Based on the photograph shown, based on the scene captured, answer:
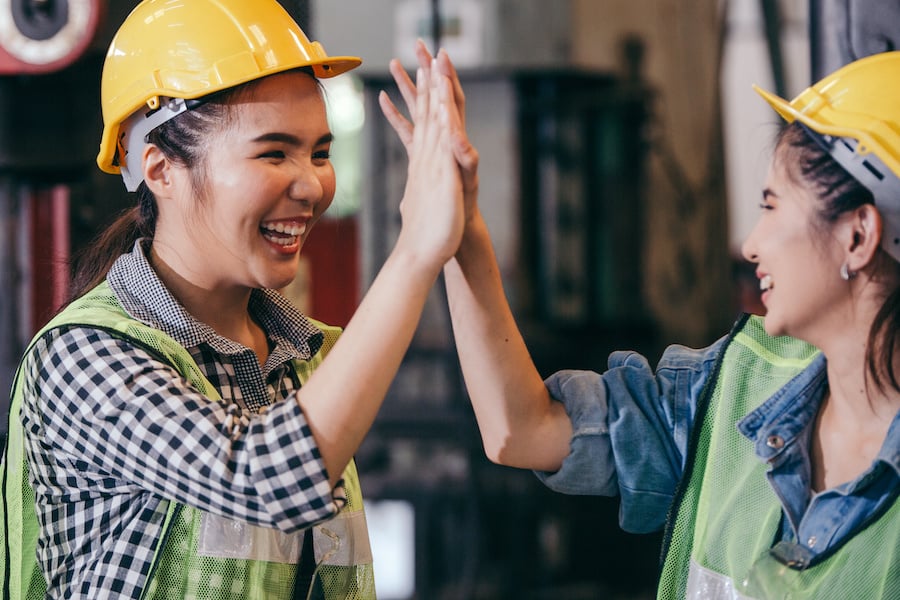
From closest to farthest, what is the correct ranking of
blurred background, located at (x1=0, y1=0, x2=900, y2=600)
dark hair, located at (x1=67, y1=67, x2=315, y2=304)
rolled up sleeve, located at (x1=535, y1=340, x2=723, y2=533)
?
dark hair, located at (x1=67, y1=67, x2=315, y2=304) < rolled up sleeve, located at (x1=535, y1=340, x2=723, y2=533) < blurred background, located at (x1=0, y1=0, x2=900, y2=600)

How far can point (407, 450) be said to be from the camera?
536 centimetres

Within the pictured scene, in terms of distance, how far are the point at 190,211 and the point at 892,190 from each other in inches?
37.3

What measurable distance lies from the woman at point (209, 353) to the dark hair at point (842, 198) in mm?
479

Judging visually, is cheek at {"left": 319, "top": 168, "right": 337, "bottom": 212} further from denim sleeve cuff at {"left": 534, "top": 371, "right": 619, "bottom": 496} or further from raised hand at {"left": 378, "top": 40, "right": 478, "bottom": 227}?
denim sleeve cuff at {"left": 534, "top": 371, "right": 619, "bottom": 496}

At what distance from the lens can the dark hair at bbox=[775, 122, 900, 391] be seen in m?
1.49

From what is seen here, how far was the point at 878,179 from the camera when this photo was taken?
145 cm

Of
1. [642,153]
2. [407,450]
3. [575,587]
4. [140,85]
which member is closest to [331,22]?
[642,153]

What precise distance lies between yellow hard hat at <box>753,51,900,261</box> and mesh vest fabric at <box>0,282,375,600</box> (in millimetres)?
837

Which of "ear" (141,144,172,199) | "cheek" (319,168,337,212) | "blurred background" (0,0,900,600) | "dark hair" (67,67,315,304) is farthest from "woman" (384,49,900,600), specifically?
"blurred background" (0,0,900,600)

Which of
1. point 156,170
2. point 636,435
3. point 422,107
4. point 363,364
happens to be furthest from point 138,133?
point 636,435

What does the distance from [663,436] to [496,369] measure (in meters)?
0.27

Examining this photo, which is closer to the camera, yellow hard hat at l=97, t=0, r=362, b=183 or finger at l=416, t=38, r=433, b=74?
finger at l=416, t=38, r=433, b=74

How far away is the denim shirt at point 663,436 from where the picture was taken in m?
1.53

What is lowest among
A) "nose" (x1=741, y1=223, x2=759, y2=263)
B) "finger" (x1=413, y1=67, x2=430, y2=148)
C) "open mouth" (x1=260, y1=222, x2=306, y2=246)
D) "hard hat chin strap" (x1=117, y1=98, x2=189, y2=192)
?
"open mouth" (x1=260, y1=222, x2=306, y2=246)
